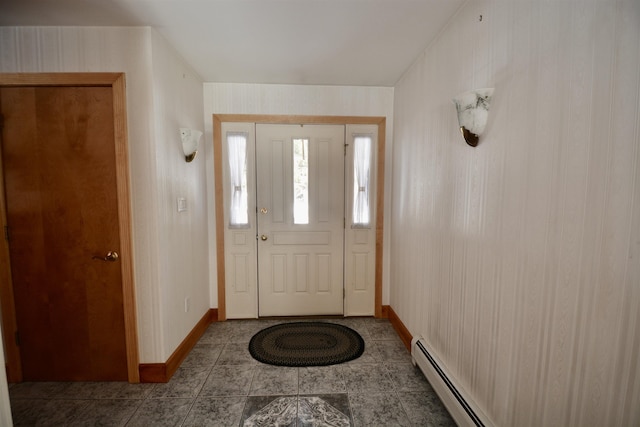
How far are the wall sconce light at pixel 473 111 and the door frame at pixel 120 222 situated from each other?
7.22ft

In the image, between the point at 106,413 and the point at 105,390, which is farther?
the point at 105,390

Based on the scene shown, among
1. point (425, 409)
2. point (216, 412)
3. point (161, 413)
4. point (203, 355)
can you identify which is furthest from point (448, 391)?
point (203, 355)

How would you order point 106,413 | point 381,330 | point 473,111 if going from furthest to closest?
point 381,330, point 106,413, point 473,111

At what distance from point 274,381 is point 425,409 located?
42.9 inches

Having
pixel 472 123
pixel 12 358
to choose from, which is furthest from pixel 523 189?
pixel 12 358

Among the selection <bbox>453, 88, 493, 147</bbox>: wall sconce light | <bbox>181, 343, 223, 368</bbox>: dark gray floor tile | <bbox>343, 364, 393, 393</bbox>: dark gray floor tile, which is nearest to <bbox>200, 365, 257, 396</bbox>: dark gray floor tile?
<bbox>181, 343, 223, 368</bbox>: dark gray floor tile

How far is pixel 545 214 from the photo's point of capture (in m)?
1.06

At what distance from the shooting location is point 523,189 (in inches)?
45.8

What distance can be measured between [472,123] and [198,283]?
269cm

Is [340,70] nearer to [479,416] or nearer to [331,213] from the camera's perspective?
[331,213]

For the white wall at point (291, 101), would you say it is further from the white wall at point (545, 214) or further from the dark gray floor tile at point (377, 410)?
the dark gray floor tile at point (377, 410)

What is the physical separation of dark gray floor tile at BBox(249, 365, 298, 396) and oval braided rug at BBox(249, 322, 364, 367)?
71mm

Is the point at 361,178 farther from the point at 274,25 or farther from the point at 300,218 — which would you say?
the point at 274,25

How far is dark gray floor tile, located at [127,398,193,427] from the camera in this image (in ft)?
5.45
